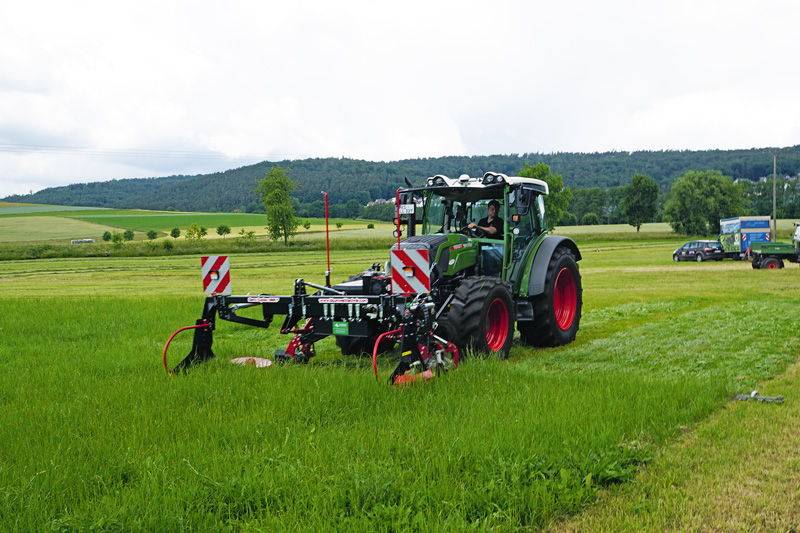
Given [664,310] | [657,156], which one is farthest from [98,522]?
[657,156]

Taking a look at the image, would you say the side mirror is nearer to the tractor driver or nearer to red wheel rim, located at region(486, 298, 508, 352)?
the tractor driver

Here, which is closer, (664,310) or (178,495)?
(178,495)

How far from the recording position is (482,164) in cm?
14550

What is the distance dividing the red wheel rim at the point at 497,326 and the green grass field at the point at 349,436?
1.17ft

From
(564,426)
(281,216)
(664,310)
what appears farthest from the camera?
(281,216)

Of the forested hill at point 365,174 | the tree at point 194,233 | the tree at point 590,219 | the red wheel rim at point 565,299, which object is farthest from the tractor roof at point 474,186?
the tree at point 590,219

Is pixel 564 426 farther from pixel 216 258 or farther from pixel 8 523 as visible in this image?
pixel 216 258

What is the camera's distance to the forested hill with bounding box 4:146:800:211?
133 metres

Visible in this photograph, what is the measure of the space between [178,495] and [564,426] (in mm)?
2590

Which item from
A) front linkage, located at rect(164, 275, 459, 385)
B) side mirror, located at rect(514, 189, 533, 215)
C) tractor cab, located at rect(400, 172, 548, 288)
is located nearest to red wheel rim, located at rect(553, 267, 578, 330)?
tractor cab, located at rect(400, 172, 548, 288)

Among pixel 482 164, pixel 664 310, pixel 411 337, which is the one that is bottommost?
pixel 664 310

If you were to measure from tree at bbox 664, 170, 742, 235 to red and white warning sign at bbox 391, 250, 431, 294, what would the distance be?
8254cm

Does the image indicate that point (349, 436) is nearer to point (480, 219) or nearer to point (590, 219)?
point (480, 219)

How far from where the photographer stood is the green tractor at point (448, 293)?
6570 millimetres
